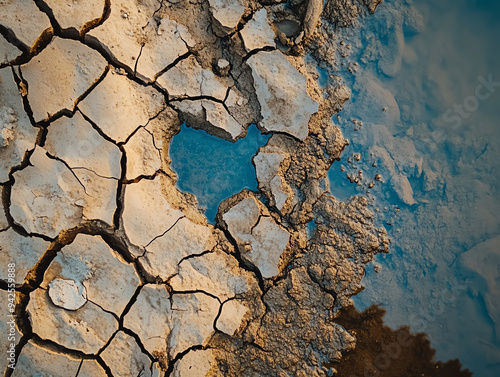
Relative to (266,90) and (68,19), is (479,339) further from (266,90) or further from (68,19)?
(68,19)

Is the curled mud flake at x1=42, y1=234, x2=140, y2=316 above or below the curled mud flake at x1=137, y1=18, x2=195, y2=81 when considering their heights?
below

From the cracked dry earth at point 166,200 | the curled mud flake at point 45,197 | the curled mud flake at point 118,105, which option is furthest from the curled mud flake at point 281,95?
the curled mud flake at point 45,197

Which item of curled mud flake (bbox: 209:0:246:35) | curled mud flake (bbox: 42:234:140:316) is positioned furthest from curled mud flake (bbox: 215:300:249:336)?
curled mud flake (bbox: 209:0:246:35)

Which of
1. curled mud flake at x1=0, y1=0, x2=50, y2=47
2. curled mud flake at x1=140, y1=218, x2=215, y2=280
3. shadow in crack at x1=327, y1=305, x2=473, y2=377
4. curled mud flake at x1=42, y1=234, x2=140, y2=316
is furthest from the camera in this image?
shadow in crack at x1=327, y1=305, x2=473, y2=377

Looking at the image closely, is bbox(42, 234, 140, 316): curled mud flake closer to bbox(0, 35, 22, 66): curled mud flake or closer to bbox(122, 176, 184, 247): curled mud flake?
bbox(122, 176, 184, 247): curled mud flake

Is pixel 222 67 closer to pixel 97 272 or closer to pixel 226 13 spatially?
pixel 226 13

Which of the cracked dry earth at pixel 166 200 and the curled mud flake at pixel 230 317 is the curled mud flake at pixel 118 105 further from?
the curled mud flake at pixel 230 317
